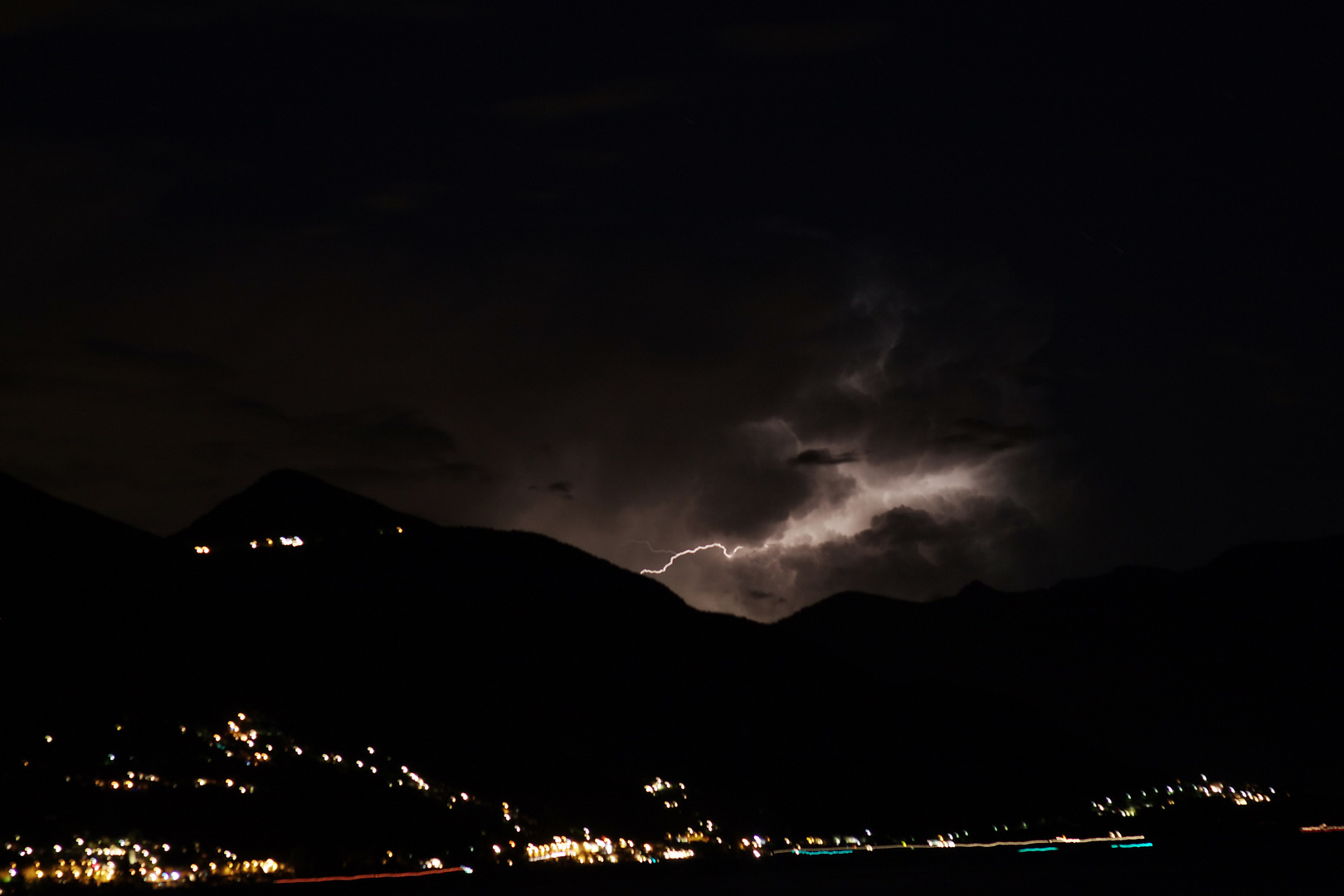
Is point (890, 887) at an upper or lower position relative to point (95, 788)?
lower

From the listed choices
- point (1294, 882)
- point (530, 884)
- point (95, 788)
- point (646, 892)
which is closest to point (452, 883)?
point (530, 884)

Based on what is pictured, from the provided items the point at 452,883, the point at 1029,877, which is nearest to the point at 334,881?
the point at 452,883

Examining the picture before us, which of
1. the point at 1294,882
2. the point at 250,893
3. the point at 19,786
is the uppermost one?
the point at 19,786

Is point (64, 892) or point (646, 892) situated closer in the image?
point (64, 892)

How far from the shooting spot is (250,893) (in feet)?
540

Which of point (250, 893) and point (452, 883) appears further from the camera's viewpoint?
point (452, 883)

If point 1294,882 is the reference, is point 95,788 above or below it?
above

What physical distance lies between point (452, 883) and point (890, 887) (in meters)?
61.1

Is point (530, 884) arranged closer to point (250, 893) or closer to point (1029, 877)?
point (250, 893)

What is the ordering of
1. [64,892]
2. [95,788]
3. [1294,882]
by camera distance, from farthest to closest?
[95,788] < [1294,882] < [64,892]

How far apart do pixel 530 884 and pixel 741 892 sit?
35.0 meters

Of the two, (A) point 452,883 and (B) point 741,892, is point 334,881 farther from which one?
(B) point 741,892

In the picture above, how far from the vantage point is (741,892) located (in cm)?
17712

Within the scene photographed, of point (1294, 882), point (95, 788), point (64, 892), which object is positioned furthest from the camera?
point (95, 788)
